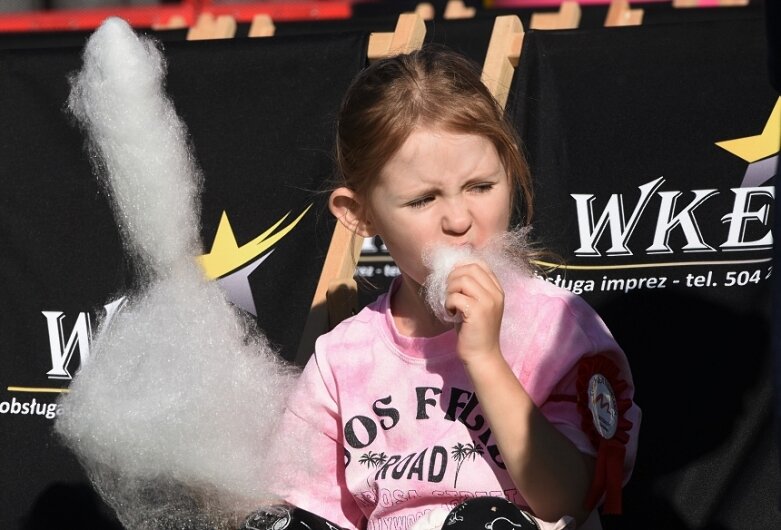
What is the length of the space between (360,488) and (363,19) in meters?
2.96

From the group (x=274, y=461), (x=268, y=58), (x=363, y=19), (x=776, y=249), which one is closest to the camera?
(x=776, y=249)

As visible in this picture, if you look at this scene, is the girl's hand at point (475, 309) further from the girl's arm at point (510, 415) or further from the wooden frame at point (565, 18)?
the wooden frame at point (565, 18)

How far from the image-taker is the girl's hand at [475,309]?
63.1 inches

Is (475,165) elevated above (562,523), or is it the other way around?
(475,165)

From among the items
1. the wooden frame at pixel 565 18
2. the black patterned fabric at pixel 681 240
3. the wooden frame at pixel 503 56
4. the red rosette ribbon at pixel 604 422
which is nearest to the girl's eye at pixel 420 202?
the red rosette ribbon at pixel 604 422

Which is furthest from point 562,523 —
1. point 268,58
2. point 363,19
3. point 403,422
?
point 363,19

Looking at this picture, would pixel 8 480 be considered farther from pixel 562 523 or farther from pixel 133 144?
pixel 562 523

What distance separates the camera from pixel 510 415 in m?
1.59

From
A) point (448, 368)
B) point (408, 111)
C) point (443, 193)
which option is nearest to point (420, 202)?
point (443, 193)

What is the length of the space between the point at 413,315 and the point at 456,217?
10.5 inches

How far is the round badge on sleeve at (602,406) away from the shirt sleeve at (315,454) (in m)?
0.48

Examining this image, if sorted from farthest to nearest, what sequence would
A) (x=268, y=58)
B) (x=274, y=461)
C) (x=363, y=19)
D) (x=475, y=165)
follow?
(x=363, y=19) → (x=268, y=58) → (x=274, y=461) → (x=475, y=165)

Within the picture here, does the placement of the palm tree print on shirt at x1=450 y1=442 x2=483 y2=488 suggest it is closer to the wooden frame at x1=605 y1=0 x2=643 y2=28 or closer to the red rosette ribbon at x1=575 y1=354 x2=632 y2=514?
the red rosette ribbon at x1=575 y1=354 x2=632 y2=514

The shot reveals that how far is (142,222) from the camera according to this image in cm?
181
